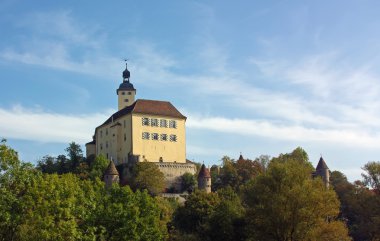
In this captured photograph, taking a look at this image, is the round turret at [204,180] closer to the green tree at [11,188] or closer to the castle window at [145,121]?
the castle window at [145,121]

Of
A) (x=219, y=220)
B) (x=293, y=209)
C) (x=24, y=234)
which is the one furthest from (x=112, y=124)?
(x=24, y=234)

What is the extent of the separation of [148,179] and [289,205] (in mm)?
49907

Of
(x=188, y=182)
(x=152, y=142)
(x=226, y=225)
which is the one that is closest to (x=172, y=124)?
(x=152, y=142)

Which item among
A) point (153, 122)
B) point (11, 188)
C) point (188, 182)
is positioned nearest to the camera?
point (11, 188)

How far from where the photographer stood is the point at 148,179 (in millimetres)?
101188

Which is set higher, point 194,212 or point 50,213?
point 50,213

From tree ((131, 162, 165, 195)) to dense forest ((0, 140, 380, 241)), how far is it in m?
11.3

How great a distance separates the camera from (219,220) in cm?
6116

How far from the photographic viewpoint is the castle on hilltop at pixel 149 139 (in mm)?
110750

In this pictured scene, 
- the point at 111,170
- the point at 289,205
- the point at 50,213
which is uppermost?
the point at 111,170

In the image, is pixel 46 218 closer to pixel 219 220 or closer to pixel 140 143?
pixel 219 220

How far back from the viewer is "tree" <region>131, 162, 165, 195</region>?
331 feet

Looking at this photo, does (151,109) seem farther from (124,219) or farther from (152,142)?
(124,219)

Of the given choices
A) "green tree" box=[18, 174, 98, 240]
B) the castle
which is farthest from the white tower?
"green tree" box=[18, 174, 98, 240]
